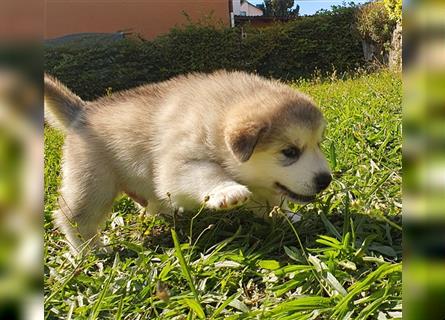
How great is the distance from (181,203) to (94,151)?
1.91 ft

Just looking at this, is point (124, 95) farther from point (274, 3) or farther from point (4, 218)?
point (274, 3)

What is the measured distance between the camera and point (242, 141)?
97.7 inches

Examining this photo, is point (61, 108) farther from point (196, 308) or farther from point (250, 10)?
point (250, 10)

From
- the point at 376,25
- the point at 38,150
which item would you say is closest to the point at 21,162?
the point at 38,150

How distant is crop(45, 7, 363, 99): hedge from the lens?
13.1m

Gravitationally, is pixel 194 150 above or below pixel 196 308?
above

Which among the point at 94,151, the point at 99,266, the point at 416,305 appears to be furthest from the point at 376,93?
the point at 416,305

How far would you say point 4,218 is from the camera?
391 mm

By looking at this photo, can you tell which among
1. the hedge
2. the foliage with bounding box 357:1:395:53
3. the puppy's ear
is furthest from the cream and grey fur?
the foliage with bounding box 357:1:395:53

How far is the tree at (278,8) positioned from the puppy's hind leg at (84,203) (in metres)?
15.0

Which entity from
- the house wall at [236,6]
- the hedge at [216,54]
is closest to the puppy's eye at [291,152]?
the hedge at [216,54]

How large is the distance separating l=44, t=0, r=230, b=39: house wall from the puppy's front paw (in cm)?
1435

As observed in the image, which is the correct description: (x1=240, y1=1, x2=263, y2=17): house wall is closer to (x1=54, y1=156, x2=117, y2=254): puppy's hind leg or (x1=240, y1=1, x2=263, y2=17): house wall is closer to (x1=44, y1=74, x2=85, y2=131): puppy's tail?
(x1=44, y1=74, x2=85, y2=131): puppy's tail

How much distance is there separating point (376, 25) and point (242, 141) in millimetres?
13063
